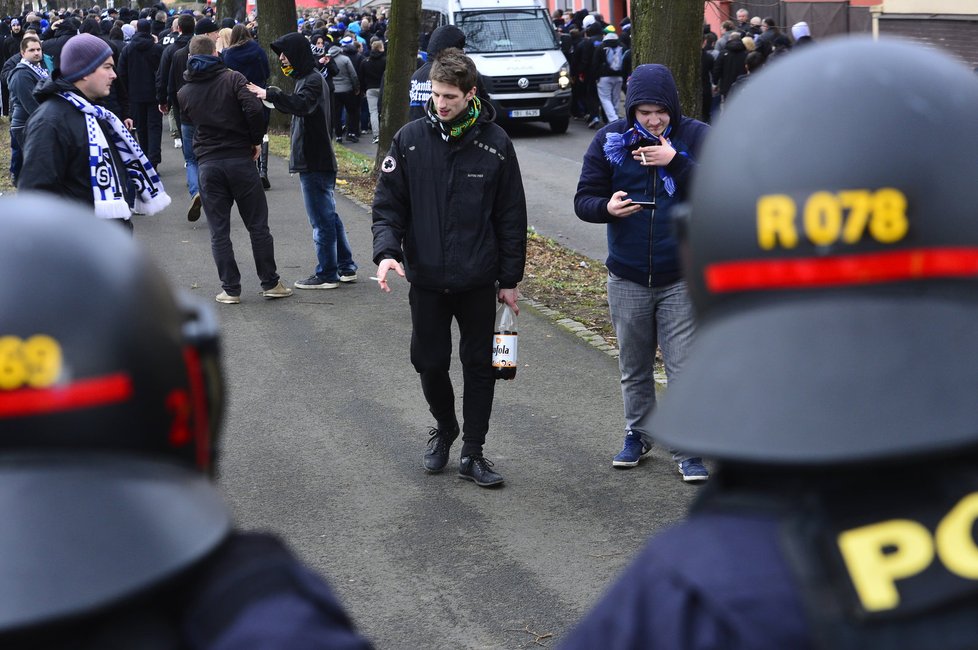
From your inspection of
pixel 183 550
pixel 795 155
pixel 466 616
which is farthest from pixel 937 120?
pixel 466 616

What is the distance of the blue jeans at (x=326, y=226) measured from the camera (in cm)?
970

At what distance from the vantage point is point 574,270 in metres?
10.9

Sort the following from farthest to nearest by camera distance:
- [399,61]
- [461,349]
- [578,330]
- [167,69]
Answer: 1. [167,69]
2. [399,61]
3. [578,330]
4. [461,349]

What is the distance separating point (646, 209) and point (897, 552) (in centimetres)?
447

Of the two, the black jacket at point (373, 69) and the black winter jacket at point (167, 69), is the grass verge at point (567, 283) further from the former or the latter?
the black jacket at point (373, 69)

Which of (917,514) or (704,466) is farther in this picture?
(704,466)

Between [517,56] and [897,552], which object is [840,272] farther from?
[517,56]

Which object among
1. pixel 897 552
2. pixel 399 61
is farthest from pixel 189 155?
pixel 897 552

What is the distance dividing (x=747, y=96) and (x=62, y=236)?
2.69 feet

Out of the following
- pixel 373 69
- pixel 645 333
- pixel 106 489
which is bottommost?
pixel 645 333

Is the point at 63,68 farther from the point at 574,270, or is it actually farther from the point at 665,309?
the point at 574,270

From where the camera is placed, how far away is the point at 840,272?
4.51ft

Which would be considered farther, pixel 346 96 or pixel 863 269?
pixel 346 96

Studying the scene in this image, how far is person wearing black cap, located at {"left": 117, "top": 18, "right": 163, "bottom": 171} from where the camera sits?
16266 mm
